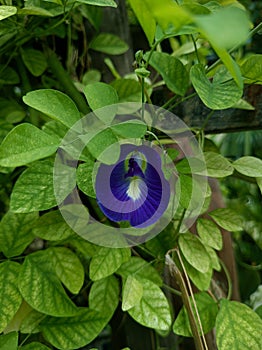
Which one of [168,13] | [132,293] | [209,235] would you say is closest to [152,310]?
[132,293]

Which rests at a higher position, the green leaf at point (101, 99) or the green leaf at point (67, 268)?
the green leaf at point (101, 99)

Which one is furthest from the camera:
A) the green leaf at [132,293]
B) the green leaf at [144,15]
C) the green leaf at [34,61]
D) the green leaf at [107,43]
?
the green leaf at [107,43]

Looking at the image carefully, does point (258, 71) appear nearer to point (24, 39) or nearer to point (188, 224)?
point (188, 224)

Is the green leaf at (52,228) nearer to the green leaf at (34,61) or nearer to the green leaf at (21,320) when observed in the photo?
the green leaf at (21,320)

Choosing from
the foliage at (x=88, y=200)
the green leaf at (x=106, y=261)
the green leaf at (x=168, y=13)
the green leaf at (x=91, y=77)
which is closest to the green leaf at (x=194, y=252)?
the foliage at (x=88, y=200)

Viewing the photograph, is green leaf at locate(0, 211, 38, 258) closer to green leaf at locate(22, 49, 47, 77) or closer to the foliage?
the foliage

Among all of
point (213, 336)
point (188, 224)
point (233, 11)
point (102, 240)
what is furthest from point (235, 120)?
point (233, 11)

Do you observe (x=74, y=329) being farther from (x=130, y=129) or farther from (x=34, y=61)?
(x=34, y=61)

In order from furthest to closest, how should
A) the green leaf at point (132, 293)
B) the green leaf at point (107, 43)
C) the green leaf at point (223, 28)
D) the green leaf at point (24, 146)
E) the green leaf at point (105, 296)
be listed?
the green leaf at point (107, 43) < the green leaf at point (105, 296) < the green leaf at point (132, 293) < the green leaf at point (24, 146) < the green leaf at point (223, 28)

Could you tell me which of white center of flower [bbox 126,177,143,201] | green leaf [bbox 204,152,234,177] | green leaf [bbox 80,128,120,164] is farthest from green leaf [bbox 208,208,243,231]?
green leaf [bbox 80,128,120,164]
